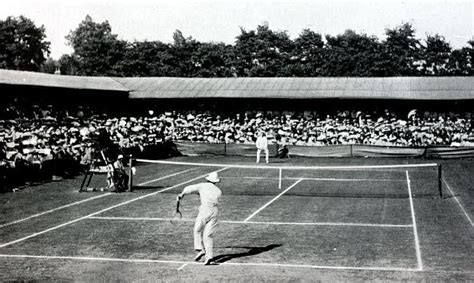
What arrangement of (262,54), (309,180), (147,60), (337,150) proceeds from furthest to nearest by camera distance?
1. (147,60)
2. (262,54)
3. (337,150)
4. (309,180)

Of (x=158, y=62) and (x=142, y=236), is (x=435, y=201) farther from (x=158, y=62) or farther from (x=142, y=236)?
(x=158, y=62)

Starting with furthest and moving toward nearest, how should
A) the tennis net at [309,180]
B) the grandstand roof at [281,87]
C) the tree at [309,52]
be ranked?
the tree at [309,52] < the grandstand roof at [281,87] < the tennis net at [309,180]

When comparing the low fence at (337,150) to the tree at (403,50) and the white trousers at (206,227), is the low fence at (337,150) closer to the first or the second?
the white trousers at (206,227)

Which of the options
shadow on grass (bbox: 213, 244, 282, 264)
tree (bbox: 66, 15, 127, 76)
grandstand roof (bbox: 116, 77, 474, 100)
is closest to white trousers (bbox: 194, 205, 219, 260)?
shadow on grass (bbox: 213, 244, 282, 264)

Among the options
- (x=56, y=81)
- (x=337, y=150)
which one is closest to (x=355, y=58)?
(x=56, y=81)

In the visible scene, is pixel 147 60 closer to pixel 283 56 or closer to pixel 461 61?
pixel 283 56

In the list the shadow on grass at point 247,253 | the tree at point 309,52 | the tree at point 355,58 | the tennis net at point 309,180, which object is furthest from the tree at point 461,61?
the shadow on grass at point 247,253
